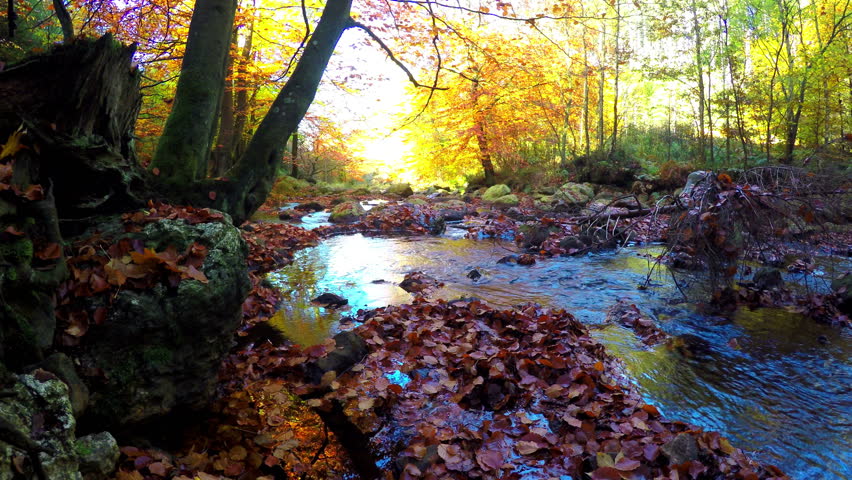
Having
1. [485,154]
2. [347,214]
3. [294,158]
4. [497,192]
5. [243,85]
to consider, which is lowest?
[347,214]

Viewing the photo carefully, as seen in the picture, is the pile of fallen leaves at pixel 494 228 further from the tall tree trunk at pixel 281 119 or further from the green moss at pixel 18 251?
the green moss at pixel 18 251

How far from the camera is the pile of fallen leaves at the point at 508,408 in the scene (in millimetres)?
2580

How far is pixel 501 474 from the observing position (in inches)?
101

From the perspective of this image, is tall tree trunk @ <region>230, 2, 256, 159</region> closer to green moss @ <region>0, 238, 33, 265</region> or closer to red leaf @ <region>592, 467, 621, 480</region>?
green moss @ <region>0, 238, 33, 265</region>

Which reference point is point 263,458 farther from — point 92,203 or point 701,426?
point 701,426

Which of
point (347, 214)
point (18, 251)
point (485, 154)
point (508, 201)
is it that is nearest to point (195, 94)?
point (18, 251)

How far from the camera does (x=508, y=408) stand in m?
3.26

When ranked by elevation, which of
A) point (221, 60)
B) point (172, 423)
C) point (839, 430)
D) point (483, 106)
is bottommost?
point (839, 430)

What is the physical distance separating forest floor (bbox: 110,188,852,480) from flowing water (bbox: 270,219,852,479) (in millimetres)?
333

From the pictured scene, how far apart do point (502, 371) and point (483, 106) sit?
1785cm

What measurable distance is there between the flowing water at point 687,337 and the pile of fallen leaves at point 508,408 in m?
0.38

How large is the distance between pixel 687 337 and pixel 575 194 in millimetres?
12528

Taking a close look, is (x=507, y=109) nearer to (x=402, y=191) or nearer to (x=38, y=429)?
(x=402, y=191)

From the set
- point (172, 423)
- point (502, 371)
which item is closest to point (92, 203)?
point (172, 423)
